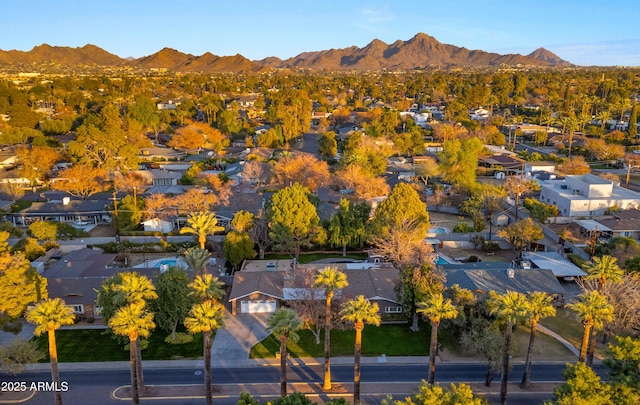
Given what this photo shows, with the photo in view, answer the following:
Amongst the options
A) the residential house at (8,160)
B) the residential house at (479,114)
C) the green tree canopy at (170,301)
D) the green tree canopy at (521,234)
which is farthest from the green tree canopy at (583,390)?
the residential house at (479,114)

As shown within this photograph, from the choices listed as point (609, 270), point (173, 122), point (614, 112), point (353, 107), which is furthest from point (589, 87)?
point (609, 270)

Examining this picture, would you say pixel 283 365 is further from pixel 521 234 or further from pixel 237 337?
pixel 521 234

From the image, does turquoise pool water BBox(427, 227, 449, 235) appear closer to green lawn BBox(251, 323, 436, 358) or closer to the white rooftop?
the white rooftop

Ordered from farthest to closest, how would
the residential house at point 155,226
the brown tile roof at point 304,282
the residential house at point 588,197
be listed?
the residential house at point 588,197, the residential house at point 155,226, the brown tile roof at point 304,282

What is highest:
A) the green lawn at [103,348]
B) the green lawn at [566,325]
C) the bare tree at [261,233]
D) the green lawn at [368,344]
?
the bare tree at [261,233]

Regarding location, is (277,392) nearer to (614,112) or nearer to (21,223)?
(21,223)

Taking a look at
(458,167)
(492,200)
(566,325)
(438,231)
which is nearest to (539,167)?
(458,167)

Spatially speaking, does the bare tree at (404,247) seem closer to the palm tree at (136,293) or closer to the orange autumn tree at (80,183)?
the palm tree at (136,293)

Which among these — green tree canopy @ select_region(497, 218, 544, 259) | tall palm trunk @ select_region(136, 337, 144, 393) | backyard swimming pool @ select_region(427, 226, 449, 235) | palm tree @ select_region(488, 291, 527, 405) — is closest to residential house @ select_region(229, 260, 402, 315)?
tall palm trunk @ select_region(136, 337, 144, 393)
